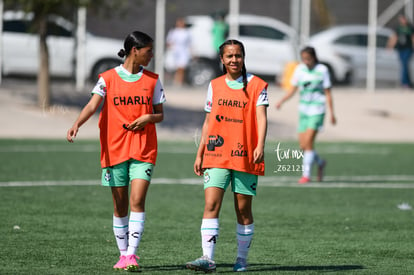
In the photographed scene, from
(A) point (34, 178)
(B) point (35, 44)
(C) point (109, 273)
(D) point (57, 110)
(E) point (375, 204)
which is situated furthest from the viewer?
(B) point (35, 44)

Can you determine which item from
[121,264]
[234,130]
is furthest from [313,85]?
[121,264]

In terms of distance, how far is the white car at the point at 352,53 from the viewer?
33.9 m

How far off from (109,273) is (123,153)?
38.3 inches

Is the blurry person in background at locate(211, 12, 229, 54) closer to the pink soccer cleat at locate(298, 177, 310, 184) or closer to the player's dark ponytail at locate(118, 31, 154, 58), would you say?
the pink soccer cleat at locate(298, 177, 310, 184)

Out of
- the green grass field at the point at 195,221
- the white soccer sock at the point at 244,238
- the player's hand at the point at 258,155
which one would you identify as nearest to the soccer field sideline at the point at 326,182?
the green grass field at the point at 195,221

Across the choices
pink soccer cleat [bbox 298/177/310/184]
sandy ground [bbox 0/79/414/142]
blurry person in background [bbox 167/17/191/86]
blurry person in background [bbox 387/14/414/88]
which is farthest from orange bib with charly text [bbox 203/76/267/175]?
blurry person in background [bbox 387/14/414/88]

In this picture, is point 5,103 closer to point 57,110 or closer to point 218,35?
point 57,110

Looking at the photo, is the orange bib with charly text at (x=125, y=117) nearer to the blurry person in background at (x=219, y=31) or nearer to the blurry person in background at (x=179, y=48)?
the blurry person in background at (x=179, y=48)

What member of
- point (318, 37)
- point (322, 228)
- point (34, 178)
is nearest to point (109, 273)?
point (322, 228)

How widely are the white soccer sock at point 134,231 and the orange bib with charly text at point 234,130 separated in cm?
69

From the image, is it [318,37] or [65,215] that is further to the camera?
[318,37]

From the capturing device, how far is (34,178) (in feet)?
49.9

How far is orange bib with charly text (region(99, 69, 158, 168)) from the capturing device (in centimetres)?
769

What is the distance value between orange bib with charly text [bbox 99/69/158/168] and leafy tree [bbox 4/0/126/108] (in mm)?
18184
